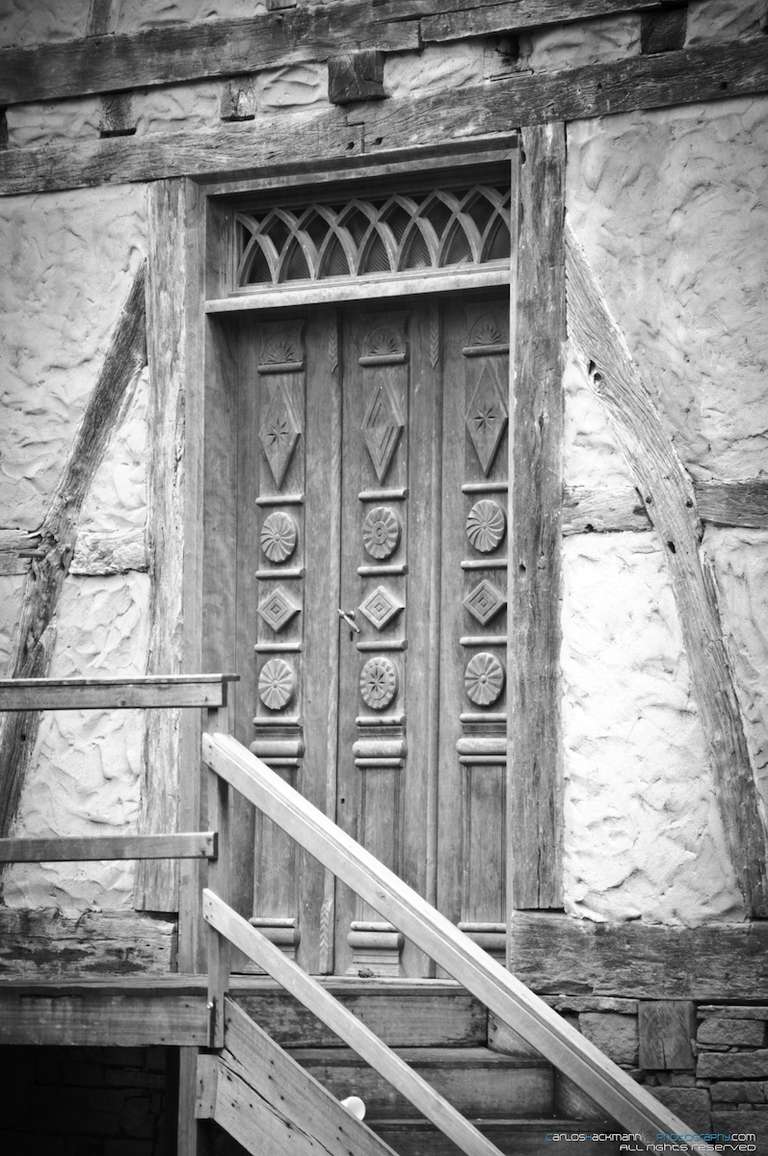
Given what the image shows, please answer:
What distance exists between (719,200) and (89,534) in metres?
2.63

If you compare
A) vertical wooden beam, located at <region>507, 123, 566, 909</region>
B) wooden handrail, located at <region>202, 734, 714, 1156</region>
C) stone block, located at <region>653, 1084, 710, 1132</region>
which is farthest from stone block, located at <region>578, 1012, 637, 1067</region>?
wooden handrail, located at <region>202, 734, 714, 1156</region>

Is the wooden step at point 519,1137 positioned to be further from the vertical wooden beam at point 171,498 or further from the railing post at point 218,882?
the vertical wooden beam at point 171,498

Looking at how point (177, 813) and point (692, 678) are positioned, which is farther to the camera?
point (177, 813)

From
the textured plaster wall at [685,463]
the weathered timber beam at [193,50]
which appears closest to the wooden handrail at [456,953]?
the textured plaster wall at [685,463]

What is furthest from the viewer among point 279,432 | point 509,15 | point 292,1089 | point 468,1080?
point 279,432

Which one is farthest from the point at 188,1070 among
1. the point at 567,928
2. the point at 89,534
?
the point at 89,534

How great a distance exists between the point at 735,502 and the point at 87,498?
2.46 meters

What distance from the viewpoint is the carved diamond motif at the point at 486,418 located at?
605 centimetres

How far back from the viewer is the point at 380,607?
618 centimetres

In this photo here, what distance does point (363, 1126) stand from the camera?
14.9 ft

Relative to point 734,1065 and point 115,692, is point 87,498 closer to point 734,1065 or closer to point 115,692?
point 115,692

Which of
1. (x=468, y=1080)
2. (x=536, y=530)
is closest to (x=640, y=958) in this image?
(x=468, y=1080)

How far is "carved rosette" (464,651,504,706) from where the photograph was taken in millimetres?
5973

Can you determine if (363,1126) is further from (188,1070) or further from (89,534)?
(89,534)
